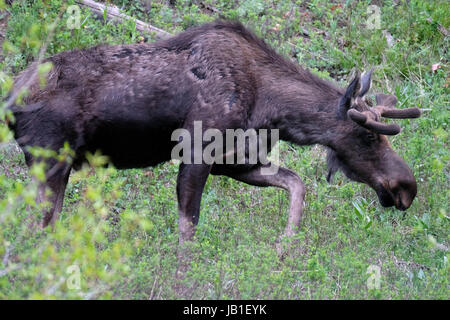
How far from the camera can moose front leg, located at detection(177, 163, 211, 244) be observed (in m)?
6.82

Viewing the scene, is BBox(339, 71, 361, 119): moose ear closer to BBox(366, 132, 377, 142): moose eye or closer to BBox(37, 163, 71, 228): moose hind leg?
BBox(366, 132, 377, 142): moose eye

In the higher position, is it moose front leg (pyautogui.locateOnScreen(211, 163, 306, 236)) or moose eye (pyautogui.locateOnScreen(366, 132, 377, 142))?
moose eye (pyautogui.locateOnScreen(366, 132, 377, 142))

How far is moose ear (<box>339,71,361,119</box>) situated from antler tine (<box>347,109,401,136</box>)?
0.83ft

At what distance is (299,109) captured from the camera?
7.07 m

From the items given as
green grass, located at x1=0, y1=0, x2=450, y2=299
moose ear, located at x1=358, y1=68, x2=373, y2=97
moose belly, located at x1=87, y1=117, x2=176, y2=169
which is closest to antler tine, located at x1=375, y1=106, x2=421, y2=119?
moose ear, located at x1=358, y1=68, x2=373, y2=97

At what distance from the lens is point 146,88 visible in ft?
22.6

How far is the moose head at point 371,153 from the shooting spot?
6938 millimetres

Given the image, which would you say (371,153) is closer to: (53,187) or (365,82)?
(365,82)

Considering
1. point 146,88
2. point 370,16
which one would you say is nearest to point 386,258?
point 146,88

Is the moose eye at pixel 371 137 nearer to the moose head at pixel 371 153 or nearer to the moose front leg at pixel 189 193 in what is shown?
the moose head at pixel 371 153

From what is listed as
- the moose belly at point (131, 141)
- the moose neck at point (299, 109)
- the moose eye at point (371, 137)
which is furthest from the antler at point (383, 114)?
the moose belly at point (131, 141)

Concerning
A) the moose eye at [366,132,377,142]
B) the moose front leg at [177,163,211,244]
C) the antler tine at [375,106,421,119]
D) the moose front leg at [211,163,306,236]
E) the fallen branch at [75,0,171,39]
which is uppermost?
the antler tine at [375,106,421,119]

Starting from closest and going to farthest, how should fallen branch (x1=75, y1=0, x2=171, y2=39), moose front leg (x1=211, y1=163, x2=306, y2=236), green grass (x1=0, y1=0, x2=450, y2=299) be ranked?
1. green grass (x1=0, y1=0, x2=450, y2=299)
2. moose front leg (x1=211, y1=163, x2=306, y2=236)
3. fallen branch (x1=75, y1=0, x2=171, y2=39)

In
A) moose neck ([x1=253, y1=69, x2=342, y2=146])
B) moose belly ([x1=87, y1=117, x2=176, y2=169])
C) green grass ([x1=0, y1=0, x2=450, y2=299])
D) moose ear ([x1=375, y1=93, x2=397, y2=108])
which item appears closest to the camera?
green grass ([x1=0, y1=0, x2=450, y2=299])
